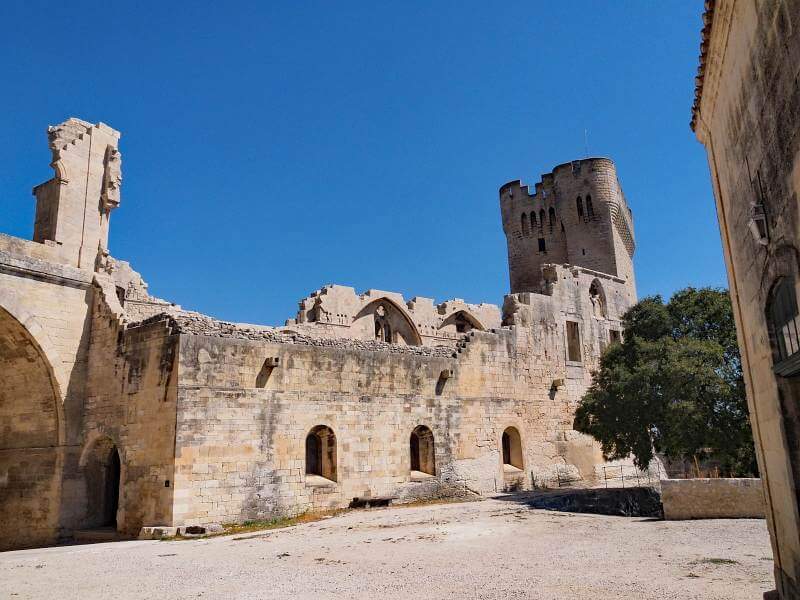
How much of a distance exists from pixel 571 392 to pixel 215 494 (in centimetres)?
1273

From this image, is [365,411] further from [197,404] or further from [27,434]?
[27,434]

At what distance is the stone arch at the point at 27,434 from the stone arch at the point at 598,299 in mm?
17592

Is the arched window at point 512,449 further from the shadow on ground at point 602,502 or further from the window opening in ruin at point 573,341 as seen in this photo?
the window opening in ruin at point 573,341

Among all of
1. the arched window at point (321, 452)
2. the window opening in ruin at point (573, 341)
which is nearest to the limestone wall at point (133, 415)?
the arched window at point (321, 452)

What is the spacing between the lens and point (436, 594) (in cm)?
710

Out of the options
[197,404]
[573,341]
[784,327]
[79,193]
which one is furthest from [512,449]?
[784,327]

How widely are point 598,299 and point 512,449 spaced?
7.47 meters

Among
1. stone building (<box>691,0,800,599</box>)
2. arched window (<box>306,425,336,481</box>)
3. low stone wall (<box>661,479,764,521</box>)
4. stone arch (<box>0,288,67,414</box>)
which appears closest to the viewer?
stone building (<box>691,0,800,599</box>)

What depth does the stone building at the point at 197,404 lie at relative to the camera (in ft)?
44.0

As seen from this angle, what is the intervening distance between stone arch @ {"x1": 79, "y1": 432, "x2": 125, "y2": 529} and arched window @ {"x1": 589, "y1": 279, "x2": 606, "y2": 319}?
1666 centimetres

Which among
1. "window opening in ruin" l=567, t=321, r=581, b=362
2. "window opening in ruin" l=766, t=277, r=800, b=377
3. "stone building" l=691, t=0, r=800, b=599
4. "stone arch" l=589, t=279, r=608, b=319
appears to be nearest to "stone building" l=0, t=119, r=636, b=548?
"window opening in ruin" l=567, t=321, r=581, b=362

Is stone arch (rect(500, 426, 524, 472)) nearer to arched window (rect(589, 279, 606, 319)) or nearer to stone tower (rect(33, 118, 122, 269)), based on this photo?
arched window (rect(589, 279, 606, 319))

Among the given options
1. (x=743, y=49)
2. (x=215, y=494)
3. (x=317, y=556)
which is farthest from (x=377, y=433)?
(x=743, y=49)

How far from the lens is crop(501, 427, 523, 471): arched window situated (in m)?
19.5
